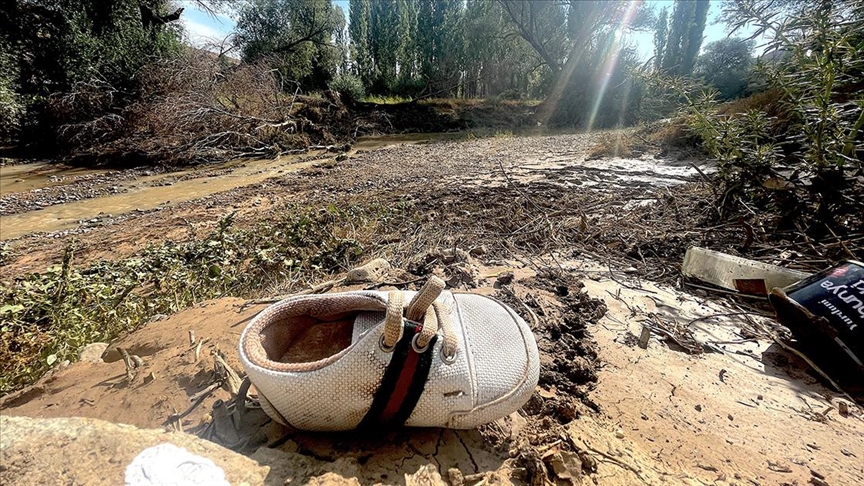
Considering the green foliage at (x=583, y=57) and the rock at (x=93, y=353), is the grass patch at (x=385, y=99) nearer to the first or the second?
the green foliage at (x=583, y=57)

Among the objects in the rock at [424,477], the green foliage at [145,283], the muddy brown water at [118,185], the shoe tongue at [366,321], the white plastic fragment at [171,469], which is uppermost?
the shoe tongue at [366,321]

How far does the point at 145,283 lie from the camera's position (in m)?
2.91

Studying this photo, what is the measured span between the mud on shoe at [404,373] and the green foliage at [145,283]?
1.38 m

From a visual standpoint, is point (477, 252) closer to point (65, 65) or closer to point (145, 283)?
point (145, 283)

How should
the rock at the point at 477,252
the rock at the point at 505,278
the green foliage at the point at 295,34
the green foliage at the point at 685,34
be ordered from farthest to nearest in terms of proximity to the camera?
the green foliage at the point at 685,34
the green foliage at the point at 295,34
the rock at the point at 477,252
the rock at the point at 505,278

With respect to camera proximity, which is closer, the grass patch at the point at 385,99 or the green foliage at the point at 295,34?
the green foliage at the point at 295,34

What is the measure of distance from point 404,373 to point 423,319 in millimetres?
150

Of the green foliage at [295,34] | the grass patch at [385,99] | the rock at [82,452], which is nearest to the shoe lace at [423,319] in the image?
the rock at [82,452]

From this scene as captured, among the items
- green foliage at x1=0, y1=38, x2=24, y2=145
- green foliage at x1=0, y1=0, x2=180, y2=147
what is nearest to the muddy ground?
green foliage at x1=0, y1=38, x2=24, y2=145

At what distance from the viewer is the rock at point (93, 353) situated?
69.8 inches

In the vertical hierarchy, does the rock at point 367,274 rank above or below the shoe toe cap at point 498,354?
below

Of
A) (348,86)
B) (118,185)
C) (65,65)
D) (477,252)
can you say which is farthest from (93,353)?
(348,86)

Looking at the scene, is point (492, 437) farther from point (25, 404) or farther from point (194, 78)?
point (194, 78)

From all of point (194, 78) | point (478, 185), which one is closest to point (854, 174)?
point (478, 185)
